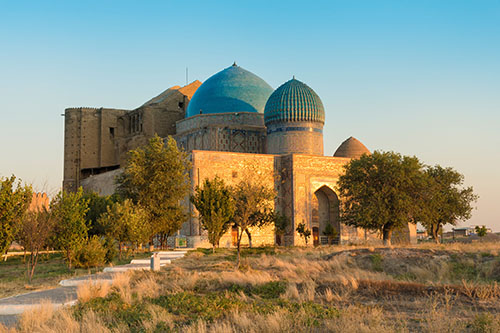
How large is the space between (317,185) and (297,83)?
28.9 ft

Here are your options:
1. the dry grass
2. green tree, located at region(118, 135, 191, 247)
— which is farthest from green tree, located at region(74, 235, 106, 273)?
the dry grass

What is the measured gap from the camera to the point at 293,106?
1575 inches

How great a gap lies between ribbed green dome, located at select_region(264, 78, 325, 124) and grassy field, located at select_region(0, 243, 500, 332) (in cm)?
2329

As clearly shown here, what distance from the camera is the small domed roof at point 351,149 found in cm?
4487

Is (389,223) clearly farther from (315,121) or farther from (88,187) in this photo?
(88,187)

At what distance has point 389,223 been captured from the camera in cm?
3123

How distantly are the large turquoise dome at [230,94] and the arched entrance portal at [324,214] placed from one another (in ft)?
29.5

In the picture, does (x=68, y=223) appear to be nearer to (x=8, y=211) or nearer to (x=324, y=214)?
(x=8, y=211)

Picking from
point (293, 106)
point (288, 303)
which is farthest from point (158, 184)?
point (288, 303)

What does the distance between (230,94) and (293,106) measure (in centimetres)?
627

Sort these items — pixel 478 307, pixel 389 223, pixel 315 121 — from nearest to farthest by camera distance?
pixel 478 307, pixel 389 223, pixel 315 121

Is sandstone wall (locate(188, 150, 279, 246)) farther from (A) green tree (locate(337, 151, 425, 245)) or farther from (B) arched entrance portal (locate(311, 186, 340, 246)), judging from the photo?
(A) green tree (locate(337, 151, 425, 245))

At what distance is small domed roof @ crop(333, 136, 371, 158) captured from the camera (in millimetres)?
44869

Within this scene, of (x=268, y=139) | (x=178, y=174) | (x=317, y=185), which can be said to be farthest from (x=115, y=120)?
(x=178, y=174)
